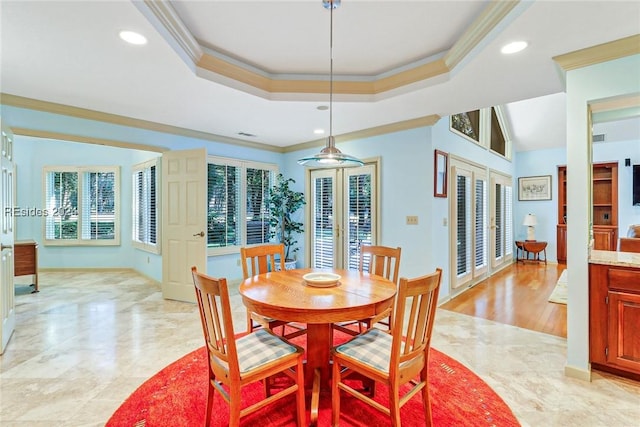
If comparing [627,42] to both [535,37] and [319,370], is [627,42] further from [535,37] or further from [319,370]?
[319,370]

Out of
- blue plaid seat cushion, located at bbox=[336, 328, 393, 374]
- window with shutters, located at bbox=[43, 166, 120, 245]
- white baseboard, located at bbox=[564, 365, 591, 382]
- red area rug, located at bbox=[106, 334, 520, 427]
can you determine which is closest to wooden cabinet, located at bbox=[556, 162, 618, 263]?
white baseboard, located at bbox=[564, 365, 591, 382]

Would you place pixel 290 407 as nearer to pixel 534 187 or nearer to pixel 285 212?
pixel 285 212

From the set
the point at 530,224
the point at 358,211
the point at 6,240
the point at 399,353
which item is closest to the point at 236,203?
the point at 358,211

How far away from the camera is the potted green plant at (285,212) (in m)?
5.27

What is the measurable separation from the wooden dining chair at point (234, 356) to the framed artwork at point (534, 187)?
25.1 ft

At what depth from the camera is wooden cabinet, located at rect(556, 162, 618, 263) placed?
244 inches

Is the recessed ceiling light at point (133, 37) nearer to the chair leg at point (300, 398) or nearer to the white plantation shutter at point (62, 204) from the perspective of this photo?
the chair leg at point (300, 398)

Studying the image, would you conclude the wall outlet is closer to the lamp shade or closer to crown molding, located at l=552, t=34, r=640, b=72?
crown molding, located at l=552, t=34, r=640, b=72

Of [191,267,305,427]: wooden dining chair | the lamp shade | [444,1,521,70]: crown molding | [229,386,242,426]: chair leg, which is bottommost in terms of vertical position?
[229,386,242,426]: chair leg

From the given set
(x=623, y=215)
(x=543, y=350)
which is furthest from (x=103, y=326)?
(x=623, y=215)

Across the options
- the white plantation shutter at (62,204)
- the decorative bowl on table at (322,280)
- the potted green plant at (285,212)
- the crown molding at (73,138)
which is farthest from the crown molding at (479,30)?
the white plantation shutter at (62,204)

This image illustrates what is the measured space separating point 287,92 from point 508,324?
3456 mm

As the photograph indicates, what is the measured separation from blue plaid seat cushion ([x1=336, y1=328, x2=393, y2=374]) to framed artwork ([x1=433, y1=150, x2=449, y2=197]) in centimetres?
248

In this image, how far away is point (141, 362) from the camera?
2.55 metres
